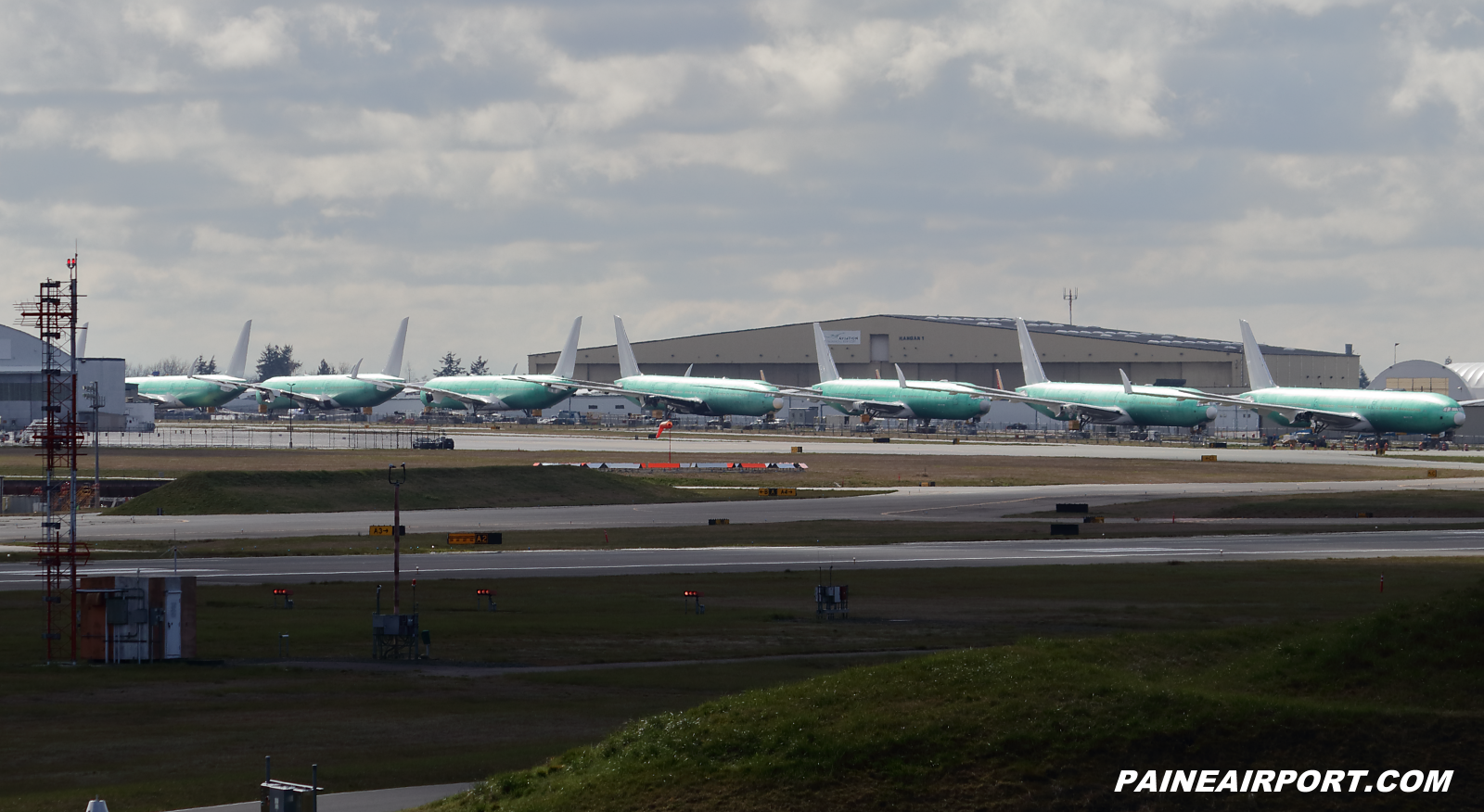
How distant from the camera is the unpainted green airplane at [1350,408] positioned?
484 feet

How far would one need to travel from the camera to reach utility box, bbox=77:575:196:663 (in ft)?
125

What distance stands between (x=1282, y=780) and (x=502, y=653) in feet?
78.7

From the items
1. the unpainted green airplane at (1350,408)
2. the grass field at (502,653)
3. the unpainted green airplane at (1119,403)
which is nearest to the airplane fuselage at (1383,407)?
the unpainted green airplane at (1350,408)

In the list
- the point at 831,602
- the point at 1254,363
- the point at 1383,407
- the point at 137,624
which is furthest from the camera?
the point at 1254,363

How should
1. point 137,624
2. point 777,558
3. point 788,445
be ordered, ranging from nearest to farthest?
point 137,624, point 777,558, point 788,445

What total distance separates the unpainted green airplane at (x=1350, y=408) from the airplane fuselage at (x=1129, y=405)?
9.19 feet

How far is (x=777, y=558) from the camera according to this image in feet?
211

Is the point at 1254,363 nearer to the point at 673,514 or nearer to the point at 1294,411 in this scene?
the point at 1294,411

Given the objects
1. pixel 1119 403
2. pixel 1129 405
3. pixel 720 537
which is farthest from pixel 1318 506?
pixel 1119 403

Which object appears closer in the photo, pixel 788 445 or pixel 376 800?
pixel 376 800

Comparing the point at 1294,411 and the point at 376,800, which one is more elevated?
the point at 1294,411

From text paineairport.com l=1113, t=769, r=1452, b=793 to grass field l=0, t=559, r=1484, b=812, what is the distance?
2.72 metres

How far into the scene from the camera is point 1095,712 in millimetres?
19703

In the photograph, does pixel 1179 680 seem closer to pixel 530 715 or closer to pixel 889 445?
pixel 530 715
